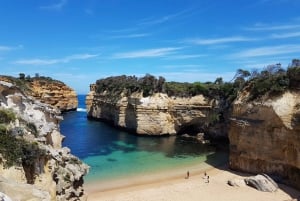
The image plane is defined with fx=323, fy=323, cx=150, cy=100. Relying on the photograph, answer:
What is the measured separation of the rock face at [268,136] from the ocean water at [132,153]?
16.7 feet

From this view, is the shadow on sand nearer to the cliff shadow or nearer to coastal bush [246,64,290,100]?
coastal bush [246,64,290,100]

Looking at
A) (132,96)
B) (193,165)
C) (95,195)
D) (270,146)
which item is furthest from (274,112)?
(132,96)

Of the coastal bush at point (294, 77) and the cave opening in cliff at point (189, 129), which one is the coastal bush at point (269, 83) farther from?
the cave opening in cliff at point (189, 129)

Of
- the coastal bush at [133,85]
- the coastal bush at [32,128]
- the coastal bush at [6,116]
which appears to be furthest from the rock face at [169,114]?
the coastal bush at [6,116]

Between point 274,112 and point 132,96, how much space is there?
95.4 feet

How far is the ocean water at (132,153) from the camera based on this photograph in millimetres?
29859

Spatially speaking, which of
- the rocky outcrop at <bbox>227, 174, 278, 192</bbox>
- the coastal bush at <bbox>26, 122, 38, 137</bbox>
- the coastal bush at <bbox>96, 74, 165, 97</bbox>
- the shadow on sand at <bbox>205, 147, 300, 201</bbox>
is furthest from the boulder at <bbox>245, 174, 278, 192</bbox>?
the coastal bush at <bbox>96, 74, 165, 97</bbox>

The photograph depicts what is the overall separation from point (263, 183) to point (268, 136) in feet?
13.0

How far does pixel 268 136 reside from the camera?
83.8 feet

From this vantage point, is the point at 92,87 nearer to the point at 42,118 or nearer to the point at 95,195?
the point at 95,195

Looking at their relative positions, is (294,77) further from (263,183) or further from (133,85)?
(133,85)

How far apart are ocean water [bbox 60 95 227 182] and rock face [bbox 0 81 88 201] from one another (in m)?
11.4

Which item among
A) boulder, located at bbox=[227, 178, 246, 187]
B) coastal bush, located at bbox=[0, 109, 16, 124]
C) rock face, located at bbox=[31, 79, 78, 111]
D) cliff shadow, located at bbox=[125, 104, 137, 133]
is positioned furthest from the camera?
rock face, located at bbox=[31, 79, 78, 111]

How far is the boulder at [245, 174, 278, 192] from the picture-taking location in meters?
23.1
